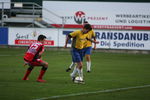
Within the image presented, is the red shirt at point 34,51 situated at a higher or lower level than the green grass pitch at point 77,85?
higher

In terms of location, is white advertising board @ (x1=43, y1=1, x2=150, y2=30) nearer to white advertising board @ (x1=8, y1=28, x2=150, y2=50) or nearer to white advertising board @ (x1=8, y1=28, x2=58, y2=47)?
white advertising board @ (x1=8, y1=28, x2=58, y2=47)

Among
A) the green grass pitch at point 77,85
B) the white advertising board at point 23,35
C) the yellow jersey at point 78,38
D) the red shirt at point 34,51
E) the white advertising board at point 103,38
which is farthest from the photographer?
the white advertising board at point 23,35

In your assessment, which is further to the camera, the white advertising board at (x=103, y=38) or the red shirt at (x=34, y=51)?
the white advertising board at (x=103, y=38)

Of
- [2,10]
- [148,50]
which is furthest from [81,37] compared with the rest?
[2,10]

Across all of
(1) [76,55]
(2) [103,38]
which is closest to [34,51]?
(1) [76,55]

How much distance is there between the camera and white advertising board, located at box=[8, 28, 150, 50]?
35250 millimetres

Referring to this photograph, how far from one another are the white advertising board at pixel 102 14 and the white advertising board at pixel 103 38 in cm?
704

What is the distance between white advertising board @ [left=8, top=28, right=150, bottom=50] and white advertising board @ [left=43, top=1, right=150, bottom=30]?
704 cm

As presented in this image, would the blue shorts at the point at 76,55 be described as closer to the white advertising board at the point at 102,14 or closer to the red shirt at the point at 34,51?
the red shirt at the point at 34,51

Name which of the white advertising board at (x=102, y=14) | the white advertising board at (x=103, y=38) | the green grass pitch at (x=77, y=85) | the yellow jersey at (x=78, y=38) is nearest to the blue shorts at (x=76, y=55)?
the yellow jersey at (x=78, y=38)

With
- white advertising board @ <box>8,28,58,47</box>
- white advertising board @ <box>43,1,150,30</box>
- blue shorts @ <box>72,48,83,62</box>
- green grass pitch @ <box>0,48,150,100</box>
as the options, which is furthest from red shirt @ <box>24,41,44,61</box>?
white advertising board @ <box>43,1,150,30</box>

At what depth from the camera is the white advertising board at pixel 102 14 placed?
43.8 m

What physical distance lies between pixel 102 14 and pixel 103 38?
Result: 9.24 m

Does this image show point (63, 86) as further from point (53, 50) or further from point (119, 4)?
point (119, 4)
